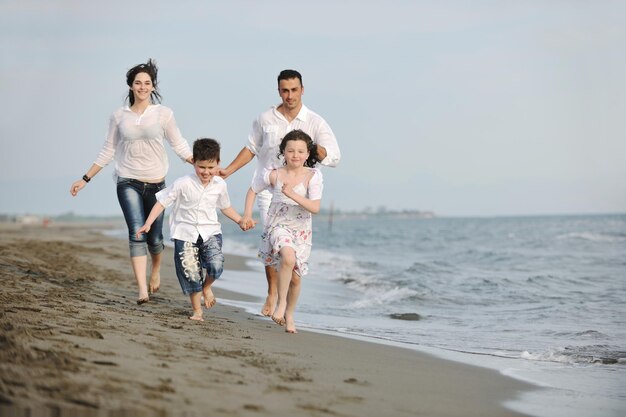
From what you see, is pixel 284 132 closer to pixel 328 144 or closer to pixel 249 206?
pixel 328 144

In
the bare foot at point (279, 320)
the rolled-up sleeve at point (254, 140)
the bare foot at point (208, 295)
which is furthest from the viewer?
the rolled-up sleeve at point (254, 140)

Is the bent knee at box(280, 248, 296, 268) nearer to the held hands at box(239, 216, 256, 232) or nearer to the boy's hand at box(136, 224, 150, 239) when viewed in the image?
the held hands at box(239, 216, 256, 232)

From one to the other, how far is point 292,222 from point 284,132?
32.1 inches

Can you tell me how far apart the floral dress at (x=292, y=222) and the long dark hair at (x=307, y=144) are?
0.10 meters

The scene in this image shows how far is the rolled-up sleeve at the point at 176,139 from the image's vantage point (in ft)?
24.4

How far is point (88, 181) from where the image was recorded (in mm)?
7625

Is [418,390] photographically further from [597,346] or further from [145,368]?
[597,346]

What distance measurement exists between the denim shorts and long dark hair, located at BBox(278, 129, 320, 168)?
94 cm

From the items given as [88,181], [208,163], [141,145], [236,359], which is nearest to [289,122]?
[208,163]

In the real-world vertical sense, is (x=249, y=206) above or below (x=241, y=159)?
below

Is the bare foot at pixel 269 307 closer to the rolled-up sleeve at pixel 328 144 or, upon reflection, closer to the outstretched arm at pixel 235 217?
the outstretched arm at pixel 235 217

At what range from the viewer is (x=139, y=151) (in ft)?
24.4

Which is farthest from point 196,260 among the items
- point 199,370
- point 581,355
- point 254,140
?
point 581,355

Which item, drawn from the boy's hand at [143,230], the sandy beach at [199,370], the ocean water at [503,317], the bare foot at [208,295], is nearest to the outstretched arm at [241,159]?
the boy's hand at [143,230]
